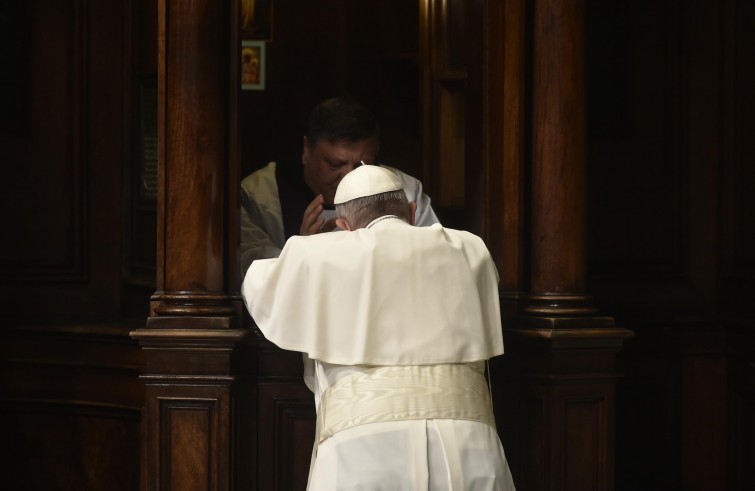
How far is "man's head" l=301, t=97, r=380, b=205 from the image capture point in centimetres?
511

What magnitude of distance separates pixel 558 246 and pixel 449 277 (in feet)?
2.67

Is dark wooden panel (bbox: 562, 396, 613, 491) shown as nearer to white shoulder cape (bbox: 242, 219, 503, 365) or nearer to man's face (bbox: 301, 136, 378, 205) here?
white shoulder cape (bbox: 242, 219, 503, 365)

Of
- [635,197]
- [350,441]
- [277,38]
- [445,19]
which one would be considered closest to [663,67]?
[635,197]

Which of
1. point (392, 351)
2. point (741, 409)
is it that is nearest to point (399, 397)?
point (392, 351)

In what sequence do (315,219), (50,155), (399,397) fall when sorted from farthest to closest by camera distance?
(50,155), (315,219), (399,397)

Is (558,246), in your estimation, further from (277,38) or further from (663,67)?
(277,38)

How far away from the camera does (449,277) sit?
4.00 metres

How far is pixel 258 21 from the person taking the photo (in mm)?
6527

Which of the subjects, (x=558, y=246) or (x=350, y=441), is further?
(x=558, y=246)

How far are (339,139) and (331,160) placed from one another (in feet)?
0.32

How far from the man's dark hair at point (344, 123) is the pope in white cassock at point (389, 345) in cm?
106

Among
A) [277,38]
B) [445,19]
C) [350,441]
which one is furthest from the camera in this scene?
[277,38]

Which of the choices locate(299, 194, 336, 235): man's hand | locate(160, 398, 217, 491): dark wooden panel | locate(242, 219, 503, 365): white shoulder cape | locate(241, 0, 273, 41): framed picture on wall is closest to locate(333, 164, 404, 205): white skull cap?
locate(242, 219, 503, 365): white shoulder cape

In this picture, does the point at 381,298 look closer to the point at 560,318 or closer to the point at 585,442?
the point at 560,318
